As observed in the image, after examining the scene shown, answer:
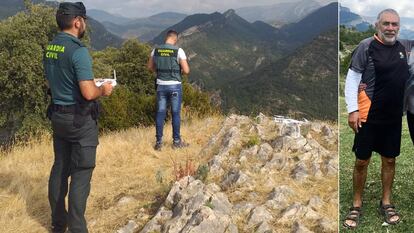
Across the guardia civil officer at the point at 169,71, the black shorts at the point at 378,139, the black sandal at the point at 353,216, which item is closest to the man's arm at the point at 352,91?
the black shorts at the point at 378,139

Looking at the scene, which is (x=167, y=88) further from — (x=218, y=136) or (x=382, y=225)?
(x=382, y=225)

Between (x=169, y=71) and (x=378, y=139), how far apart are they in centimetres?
409

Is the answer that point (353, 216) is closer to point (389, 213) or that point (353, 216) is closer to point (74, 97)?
point (389, 213)

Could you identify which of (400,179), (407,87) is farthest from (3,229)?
(400,179)

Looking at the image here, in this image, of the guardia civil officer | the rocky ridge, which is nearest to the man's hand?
the rocky ridge

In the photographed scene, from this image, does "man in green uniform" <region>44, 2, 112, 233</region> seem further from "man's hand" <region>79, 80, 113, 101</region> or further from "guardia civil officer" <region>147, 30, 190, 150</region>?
"guardia civil officer" <region>147, 30, 190, 150</region>

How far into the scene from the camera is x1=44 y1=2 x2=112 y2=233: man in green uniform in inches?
167

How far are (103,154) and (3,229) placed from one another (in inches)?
128

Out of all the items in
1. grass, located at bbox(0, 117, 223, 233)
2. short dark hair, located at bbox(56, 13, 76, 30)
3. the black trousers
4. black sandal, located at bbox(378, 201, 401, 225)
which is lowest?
grass, located at bbox(0, 117, 223, 233)

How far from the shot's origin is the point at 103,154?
8.23 metres

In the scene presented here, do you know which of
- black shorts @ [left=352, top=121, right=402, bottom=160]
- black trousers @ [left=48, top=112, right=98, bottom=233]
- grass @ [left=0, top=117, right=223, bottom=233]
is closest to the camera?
black trousers @ [left=48, top=112, right=98, bottom=233]

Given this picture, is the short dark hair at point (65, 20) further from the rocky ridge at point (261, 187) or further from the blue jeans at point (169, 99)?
the blue jeans at point (169, 99)

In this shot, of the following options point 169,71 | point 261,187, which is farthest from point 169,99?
point 261,187

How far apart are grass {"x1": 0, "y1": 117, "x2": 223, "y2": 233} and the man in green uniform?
69 cm
